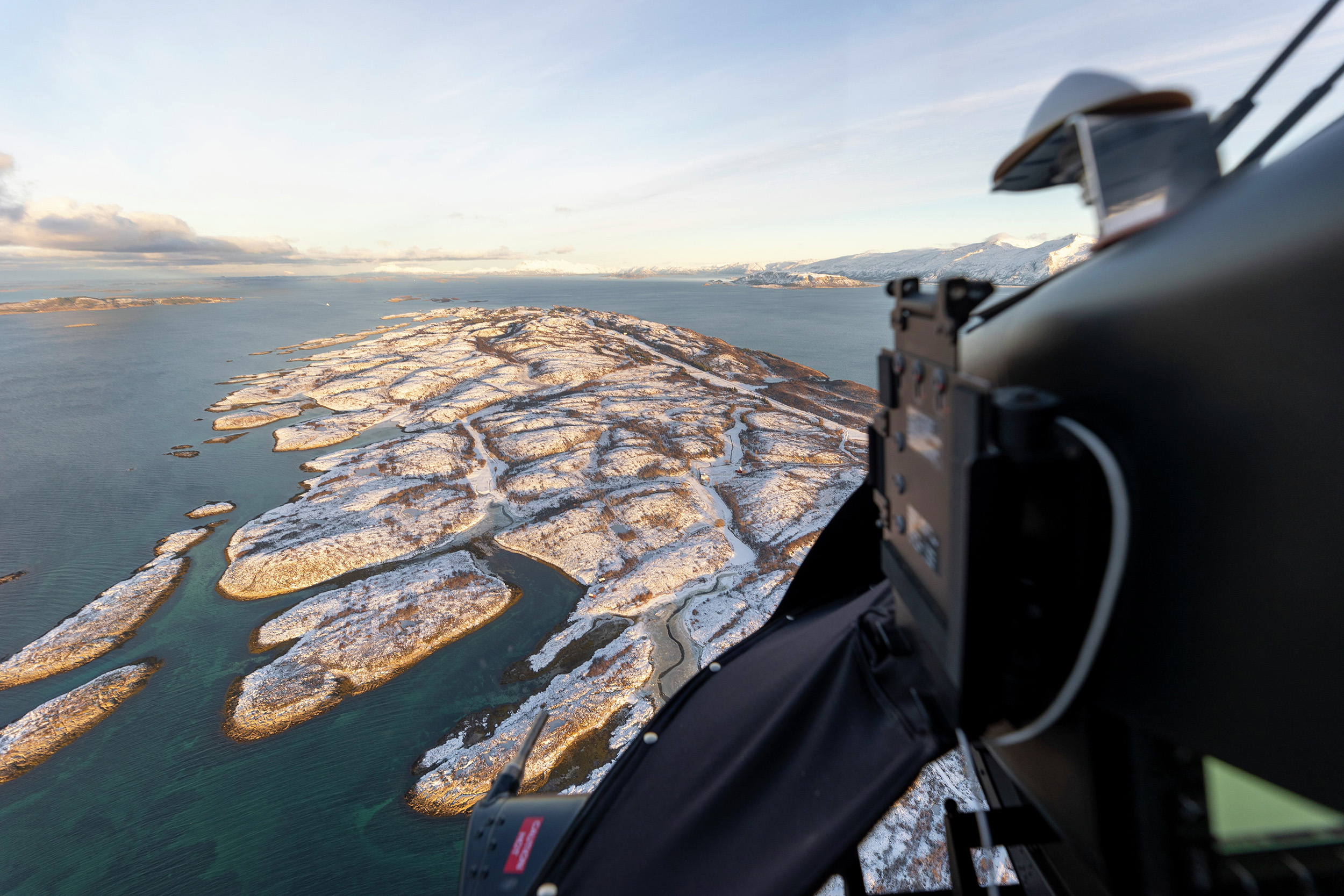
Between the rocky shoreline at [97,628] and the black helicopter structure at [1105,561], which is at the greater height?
the black helicopter structure at [1105,561]

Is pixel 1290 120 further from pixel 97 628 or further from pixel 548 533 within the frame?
pixel 97 628

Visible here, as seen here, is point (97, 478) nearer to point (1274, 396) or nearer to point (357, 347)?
point (357, 347)

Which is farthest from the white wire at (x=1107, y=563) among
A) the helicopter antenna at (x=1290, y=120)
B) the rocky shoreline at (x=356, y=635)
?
the rocky shoreline at (x=356, y=635)

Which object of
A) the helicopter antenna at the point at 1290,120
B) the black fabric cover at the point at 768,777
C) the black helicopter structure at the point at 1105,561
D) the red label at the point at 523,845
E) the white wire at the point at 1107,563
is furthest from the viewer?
the red label at the point at 523,845

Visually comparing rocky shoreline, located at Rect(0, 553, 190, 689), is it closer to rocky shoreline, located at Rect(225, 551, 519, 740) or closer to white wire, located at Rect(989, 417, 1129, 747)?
rocky shoreline, located at Rect(225, 551, 519, 740)

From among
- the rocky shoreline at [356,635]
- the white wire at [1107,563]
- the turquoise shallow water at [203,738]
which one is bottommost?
the turquoise shallow water at [203,738]

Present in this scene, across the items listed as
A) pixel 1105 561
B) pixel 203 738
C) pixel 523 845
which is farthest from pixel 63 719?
pixel 1105 561

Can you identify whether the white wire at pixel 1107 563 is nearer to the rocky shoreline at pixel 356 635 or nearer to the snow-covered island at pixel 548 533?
the snow-covered island at pixel 548 533
